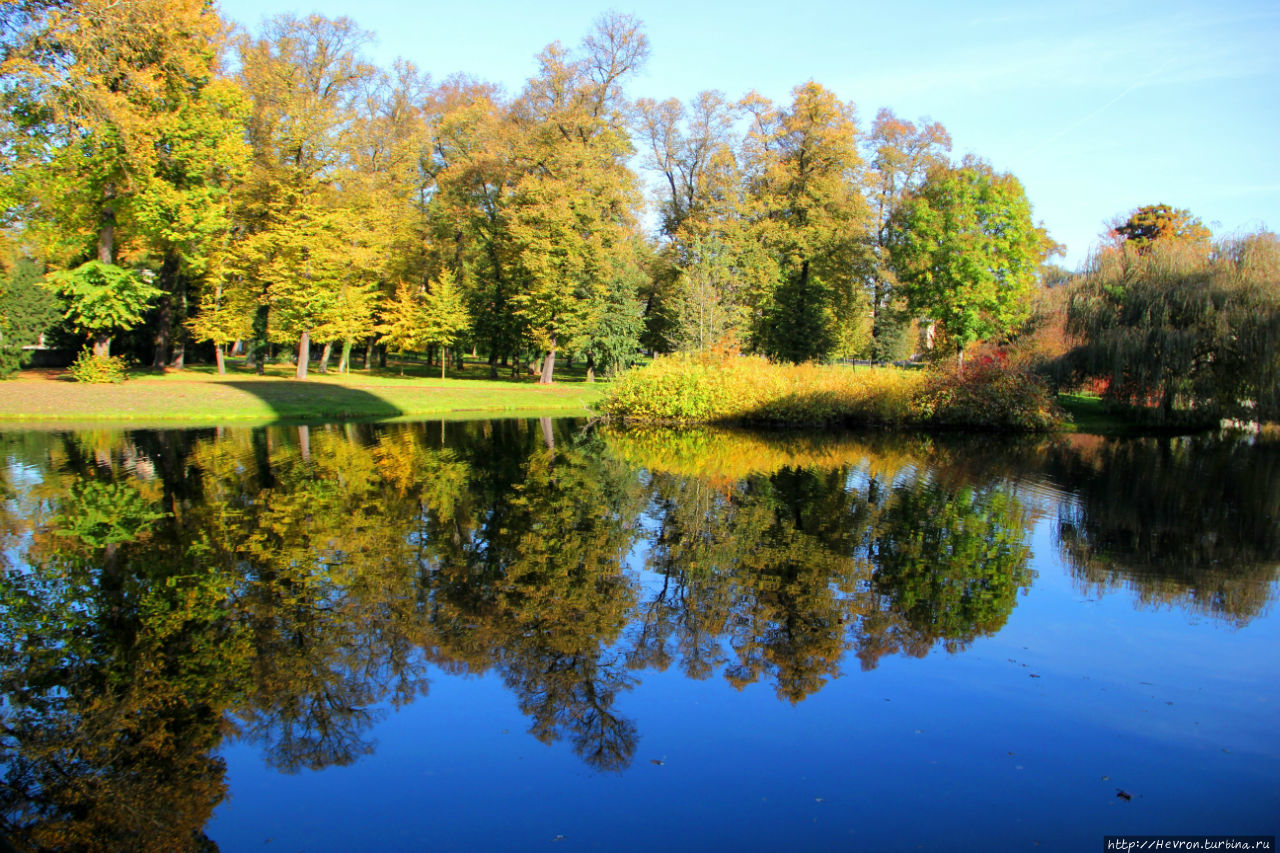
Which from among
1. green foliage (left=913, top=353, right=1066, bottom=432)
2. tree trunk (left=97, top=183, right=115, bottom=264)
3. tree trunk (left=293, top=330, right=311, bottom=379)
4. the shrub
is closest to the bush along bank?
green foliage (left=913, top=353, right=1066, bottom=432)

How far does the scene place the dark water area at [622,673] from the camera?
4391 millimetres

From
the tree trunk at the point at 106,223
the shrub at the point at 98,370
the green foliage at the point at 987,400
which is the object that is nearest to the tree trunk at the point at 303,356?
the shrub at the point at 98,370

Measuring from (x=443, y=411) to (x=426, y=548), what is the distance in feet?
69.1

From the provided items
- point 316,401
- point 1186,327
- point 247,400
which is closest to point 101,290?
point 247,400

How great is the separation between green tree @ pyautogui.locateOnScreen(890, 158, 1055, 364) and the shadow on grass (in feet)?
81.3

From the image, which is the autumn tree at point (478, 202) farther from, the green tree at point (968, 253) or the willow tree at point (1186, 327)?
the willow tree at point (1186, 327)

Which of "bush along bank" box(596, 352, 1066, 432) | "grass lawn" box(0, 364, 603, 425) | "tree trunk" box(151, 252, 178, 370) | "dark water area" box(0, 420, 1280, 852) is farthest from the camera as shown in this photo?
"tree trunk" box(151, 252, 178, 370)

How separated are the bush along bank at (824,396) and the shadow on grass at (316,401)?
27.7 ft

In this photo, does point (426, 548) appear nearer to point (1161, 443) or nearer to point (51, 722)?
point (51, 722)

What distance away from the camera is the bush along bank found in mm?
26250

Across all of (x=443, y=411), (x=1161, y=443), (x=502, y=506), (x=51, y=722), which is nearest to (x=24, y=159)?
(x=443, y=411)

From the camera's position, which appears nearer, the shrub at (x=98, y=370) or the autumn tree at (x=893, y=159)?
the shrub at (x=98, y=370)

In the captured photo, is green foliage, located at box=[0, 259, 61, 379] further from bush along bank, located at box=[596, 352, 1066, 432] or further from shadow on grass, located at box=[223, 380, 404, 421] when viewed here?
bush along bank, located at box=[596, 352, 1066, 432]

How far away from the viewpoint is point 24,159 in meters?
25.5
